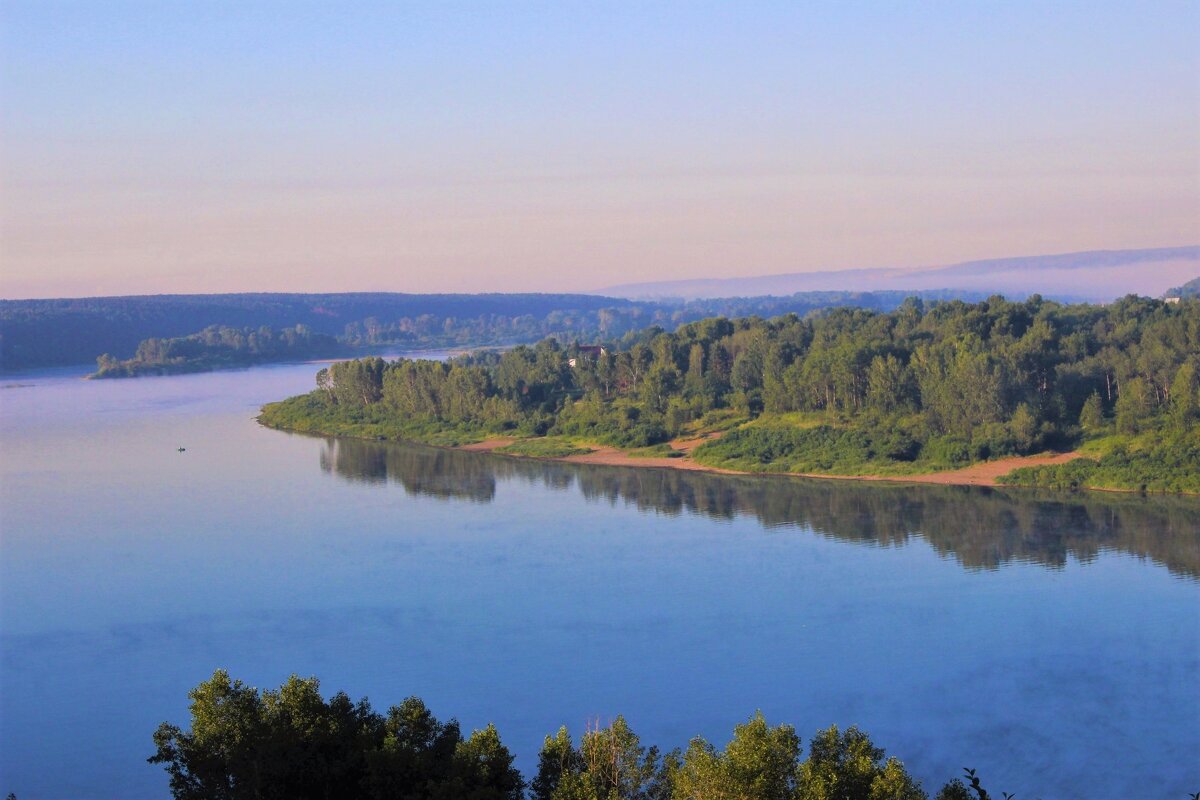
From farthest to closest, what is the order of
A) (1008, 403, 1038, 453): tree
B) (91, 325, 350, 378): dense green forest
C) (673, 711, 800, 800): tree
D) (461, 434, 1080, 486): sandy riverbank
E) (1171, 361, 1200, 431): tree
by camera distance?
(91, 325, 350, 378): dense green forest → (1008, 403, 1038, 453): tree → (461, 434, 1080, 486): sandy riverbank → (1171, 361, 1200, 431): tree → (673, 711, 800, 800): tree

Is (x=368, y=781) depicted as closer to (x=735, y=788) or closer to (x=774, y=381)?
(x=735, y=788)

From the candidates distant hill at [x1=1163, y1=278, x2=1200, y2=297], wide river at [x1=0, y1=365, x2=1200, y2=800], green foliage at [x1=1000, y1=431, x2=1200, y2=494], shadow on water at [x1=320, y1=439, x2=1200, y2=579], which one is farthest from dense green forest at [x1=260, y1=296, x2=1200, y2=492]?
distant hill at [x1=1163, y1=278, x2=1200, y2=297]

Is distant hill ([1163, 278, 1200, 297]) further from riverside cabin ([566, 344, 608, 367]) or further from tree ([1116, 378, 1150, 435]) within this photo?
tree ([1116, 378, 1150, 435])

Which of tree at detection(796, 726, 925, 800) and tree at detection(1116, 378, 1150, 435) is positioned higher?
tree at detection(1116, 378, 1150, 435)

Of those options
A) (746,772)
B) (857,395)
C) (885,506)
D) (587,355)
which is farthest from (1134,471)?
(587,355)

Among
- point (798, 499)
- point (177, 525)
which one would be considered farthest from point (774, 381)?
point (177, 525)

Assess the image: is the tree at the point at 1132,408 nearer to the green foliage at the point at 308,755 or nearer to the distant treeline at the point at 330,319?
the green foliage at the point at 308,755
